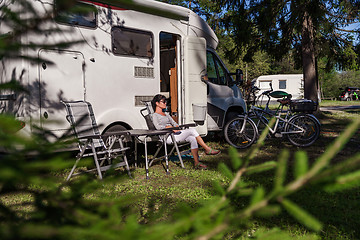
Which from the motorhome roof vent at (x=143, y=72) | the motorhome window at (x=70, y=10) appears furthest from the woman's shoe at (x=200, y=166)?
the motorhome window at (x=70, y=10)

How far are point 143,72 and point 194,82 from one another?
45.3 inches

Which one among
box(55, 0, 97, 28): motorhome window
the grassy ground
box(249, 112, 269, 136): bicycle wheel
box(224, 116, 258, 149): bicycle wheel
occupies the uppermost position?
box(55, 0, 97, 28): motorhome window

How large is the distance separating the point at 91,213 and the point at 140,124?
207 inches

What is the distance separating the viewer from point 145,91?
19.8 feet

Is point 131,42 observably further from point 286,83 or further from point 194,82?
point 286,83

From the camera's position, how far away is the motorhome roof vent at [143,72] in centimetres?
589

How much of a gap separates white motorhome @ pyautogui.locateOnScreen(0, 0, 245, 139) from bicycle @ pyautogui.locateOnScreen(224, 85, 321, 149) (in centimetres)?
52

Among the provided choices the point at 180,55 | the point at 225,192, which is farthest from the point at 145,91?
the point at 225,192

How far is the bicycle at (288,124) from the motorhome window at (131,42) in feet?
8.11

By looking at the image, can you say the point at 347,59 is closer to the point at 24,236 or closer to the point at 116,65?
the point at 116,65

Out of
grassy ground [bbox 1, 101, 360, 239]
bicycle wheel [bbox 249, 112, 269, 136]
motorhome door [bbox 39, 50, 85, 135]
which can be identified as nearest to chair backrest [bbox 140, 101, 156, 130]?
grassy ground [bbox 1, 101, 360, 239]

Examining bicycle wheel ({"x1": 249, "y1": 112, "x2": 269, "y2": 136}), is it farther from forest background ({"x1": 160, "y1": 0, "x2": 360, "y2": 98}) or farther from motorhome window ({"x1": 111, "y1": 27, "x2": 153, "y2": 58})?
forest background ({"x1": 160, "y1": 0, "x2": 360, "y2": 98})

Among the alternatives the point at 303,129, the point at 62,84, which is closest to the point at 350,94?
the point at 303,129

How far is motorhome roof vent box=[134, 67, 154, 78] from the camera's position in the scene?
5.89 m
